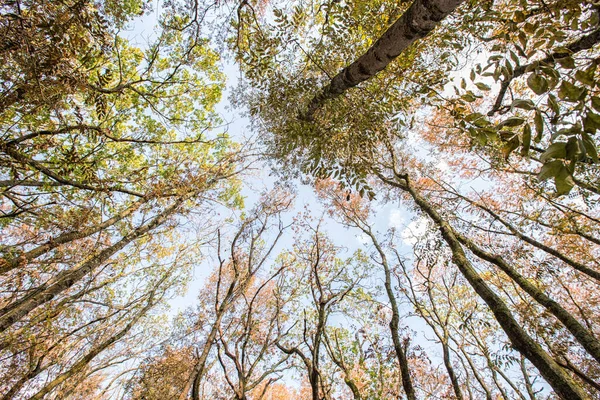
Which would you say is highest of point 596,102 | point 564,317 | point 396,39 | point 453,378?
point 396,39

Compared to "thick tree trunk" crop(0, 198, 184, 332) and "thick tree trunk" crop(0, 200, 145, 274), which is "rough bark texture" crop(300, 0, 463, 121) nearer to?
Answer: "thick tree trunk" crop(0, 200, 145, 274)

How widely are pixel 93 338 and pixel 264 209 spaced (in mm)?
8540

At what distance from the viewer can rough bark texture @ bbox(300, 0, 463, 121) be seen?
2285 millimetres

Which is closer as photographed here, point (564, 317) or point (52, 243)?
point (564, 317)

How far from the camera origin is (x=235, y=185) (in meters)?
11.1

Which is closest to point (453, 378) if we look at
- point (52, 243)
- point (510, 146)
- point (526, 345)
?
point (526, 345)

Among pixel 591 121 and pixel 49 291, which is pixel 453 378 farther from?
pixel 49 291

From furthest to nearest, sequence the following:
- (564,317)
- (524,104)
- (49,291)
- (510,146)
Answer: (49,291) < (564,317) < (510,146) < (524,104)

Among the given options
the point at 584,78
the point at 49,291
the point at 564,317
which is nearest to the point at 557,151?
the point at 584,78

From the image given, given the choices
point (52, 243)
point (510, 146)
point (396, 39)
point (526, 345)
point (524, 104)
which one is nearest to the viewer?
point (524, 104)

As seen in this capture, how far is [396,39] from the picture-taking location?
2635 millimetres

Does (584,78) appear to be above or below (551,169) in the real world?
above

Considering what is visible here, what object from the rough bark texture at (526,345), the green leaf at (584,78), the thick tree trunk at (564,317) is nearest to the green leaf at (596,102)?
the green leaf at (584,78)

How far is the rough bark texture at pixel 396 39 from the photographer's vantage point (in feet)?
7.50
